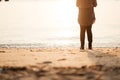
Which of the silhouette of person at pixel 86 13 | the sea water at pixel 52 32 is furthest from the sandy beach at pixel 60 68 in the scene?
the sea water at pixel 52 32

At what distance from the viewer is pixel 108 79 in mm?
6641

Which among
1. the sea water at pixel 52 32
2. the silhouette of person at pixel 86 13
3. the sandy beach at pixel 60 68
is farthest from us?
the sea water at pixel 52 32

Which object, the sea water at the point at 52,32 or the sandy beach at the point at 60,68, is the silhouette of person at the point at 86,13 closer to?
the sandy beach at the point at 60,68

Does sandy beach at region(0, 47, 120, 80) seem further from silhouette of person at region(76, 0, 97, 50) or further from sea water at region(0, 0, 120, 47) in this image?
sea water at region(0, 0, 120, 47)

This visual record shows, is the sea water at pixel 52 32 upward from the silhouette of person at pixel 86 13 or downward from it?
downward

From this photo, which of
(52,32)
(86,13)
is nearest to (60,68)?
(86,13)

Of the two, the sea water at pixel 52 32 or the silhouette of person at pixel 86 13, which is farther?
the sea water at pixel 52 32

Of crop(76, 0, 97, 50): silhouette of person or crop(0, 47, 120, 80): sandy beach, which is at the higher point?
crop(76, 0, 97, 50): silhouette of person

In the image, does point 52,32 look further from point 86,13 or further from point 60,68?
point 60,68

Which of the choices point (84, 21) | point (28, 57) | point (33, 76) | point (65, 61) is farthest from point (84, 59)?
point (84, 21)

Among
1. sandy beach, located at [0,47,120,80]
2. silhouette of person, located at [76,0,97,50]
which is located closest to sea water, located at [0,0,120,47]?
silhouette of person, located at [76,0,97,50]

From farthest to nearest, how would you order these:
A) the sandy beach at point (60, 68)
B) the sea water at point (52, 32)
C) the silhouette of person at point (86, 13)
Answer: the sea water at point (52, 32)
the silhouette of person at point (86, 13)
the sandy beach at point (60, 68)

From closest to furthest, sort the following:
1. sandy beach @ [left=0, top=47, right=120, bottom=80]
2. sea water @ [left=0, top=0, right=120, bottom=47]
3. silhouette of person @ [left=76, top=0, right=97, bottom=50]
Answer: sandy beach @ [left=0, top=47, right=120, bottom=80] < silhouette of person @ [left=76, top=0, right=97, bottom=50] < sea water @ [left=0, top=0, right=120, bottom=47]

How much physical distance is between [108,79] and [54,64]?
1.58 metres
